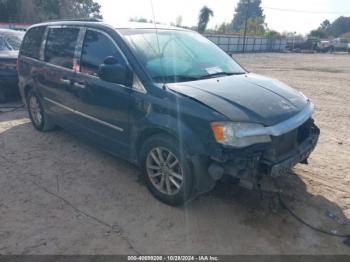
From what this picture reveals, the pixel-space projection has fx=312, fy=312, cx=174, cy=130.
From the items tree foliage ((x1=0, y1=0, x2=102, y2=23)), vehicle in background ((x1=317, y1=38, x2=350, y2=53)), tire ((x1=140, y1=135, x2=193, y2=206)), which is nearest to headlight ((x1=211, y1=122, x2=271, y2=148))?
tire ((x1=140, y1=135, x2=193, y2=206))

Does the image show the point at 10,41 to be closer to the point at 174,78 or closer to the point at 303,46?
the point at 174,78

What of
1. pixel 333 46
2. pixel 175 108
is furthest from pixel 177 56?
pixel 333 46


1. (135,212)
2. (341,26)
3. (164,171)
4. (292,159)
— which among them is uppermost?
(341,26)

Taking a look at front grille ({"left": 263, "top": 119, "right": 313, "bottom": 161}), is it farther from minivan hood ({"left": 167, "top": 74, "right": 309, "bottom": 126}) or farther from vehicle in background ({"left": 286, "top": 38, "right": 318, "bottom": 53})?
vehicle in background ({"left": 286, "top": 38, "right": 318, "bottom": 53})

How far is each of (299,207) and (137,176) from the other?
200 cm

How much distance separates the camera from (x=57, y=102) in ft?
15.8

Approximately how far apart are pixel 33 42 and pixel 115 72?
115 inches

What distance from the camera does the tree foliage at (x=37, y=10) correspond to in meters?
25.6

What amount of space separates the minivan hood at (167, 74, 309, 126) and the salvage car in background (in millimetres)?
5605

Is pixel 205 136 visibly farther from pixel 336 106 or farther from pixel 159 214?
pixel 336 106

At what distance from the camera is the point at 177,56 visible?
3.77 metres

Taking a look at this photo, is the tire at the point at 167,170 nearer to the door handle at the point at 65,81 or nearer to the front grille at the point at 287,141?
the front grille at the point at 287,141

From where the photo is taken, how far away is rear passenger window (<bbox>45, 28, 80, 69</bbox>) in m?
4.34

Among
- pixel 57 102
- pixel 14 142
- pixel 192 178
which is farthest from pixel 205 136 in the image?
pixel 14 142
